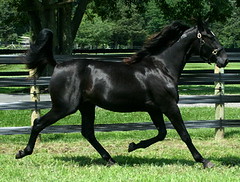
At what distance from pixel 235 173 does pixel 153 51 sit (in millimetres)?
2112

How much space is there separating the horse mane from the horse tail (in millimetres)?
1193

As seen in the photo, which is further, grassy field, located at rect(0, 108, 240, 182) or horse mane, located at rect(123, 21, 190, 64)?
horse mane, located at rect(123, 21, 190, 64)

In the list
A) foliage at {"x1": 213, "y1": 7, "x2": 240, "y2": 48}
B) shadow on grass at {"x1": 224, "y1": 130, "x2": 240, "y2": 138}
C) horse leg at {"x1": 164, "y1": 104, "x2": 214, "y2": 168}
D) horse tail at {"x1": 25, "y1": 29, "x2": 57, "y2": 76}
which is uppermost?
horse tail at {"x1": 25, "y1": 29, "x2": 57, "y2": 76}

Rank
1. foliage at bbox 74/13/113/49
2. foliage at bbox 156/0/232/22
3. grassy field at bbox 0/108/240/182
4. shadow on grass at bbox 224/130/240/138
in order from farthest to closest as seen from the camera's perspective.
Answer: foliage at bbox 74/13/113/49, foliage at bbox 156/0/232/22, shadow on grass at bbox 224/130/240/138, grassy field at bbox 0/108/240/182

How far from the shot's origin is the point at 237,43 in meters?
82.0

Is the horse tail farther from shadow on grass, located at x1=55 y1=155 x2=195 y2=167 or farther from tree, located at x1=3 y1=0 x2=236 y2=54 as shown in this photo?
tree, located at x1=3 y1=0 x2=236 y2=54

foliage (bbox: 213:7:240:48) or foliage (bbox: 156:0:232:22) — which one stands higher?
foliage (bbox: 156:0:232:22)

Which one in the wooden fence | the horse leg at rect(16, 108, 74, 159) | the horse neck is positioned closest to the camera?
the horse leg at rect(16, 108, 74, 159)

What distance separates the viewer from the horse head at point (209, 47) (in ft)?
22.8

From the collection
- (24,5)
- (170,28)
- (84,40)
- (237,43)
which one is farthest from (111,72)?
(237,43)

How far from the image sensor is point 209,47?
703 cm

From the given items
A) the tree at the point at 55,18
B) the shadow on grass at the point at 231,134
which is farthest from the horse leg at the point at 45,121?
the tree at the point at 55,18

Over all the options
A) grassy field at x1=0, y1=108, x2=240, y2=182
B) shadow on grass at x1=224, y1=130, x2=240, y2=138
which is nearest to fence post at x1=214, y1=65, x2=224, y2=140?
A: grassy field at x1=0, y1=108, x2=240, y2=182

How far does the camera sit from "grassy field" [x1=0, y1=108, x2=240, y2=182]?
6.10 meters
